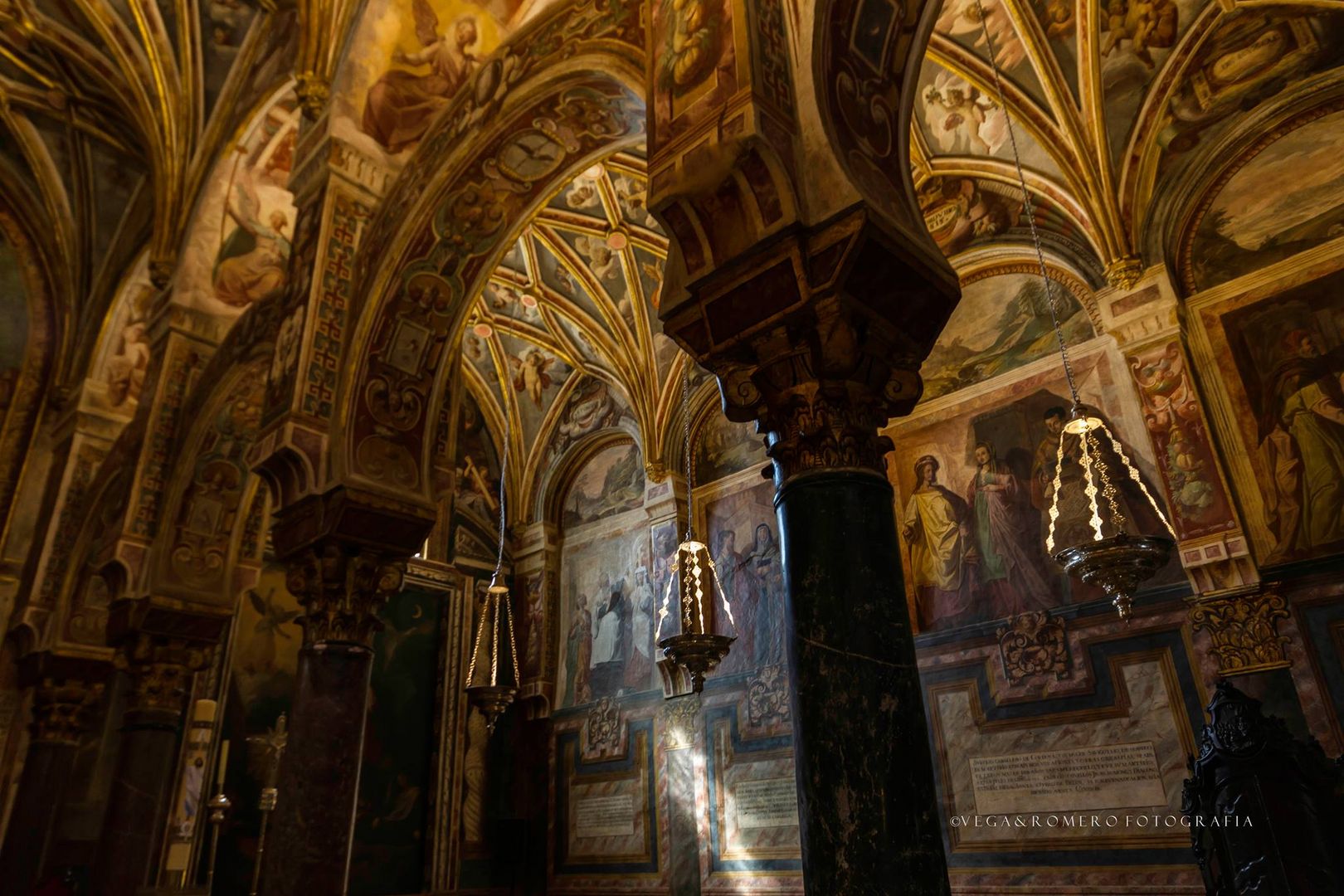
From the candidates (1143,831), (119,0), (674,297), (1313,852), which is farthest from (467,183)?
(1143,831)

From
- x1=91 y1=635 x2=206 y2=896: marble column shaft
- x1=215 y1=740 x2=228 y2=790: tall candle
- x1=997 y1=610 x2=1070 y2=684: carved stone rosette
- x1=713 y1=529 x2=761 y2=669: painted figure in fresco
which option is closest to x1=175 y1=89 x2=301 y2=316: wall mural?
x1=91 y1=635 x2=206 y2=896: marble column shaft

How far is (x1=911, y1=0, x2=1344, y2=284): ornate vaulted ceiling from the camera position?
8.20 meters

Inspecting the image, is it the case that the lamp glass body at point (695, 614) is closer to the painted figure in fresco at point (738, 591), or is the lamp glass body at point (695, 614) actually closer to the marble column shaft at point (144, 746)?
the painted figure in fresco at point (738, 591)

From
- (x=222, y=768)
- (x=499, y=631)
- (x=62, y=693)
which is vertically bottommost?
(x=222, y=768)

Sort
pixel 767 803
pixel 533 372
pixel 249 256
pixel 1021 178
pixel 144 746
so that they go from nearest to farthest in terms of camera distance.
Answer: pixel 1021 178 < pixel 144 746 < pixel 249 256 < pixel 767 803 < pixel 533 372

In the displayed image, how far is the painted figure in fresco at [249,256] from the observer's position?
977cm

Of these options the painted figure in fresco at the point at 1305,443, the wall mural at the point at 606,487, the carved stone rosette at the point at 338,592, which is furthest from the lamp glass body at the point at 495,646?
the painted figure in fresco at the point at 1305,443

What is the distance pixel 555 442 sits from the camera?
50.4ft

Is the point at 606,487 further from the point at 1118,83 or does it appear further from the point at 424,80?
the point at 1118,83

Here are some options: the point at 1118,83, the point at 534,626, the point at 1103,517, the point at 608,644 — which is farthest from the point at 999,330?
the point at 534,626

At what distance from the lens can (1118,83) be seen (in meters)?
8.70

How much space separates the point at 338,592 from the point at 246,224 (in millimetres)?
5362

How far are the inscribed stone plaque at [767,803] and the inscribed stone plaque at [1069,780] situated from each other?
2377mm

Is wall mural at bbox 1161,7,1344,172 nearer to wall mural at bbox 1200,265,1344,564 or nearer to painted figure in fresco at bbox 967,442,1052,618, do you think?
wall mural at bbox 1200,265,1344,564
